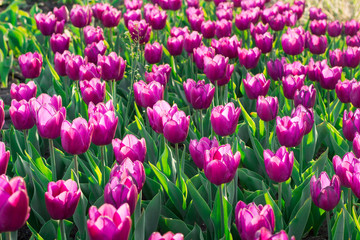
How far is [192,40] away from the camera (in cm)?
334

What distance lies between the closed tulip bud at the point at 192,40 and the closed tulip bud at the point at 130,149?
1538mm

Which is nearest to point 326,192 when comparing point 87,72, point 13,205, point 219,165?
point 219,165

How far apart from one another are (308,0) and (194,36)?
138 inches

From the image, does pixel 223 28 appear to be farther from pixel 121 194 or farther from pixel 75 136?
pixel 121 194

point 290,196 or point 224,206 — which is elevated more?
point 224,206

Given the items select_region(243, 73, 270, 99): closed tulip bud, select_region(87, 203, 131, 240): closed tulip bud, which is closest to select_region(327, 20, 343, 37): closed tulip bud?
select_region(243, 73, 270, 99): closed tulip bud

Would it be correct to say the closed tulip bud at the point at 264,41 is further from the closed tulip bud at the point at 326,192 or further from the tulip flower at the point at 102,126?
the closed tulip bud at the point at 326,192

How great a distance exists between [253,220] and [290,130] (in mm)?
704

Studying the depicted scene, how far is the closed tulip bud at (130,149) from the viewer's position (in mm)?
1879

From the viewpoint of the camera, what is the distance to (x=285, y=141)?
6.75 feet

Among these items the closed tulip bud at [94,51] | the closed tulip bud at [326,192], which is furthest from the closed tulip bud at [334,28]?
the closed tulip bud at [326,192]

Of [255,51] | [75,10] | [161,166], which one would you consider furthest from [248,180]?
[75,10]

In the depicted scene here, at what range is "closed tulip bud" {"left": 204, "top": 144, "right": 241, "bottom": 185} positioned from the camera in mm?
1710

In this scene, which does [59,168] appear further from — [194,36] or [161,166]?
[194,36]
